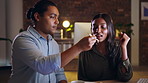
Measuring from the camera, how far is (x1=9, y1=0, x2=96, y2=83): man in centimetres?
102

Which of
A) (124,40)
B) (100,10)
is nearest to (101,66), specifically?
(124,40)

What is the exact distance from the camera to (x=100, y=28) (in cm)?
162

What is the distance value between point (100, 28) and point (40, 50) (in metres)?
0.59

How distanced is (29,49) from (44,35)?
27 cm

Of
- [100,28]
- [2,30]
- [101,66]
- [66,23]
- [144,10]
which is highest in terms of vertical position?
[144,10]

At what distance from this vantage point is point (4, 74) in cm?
218

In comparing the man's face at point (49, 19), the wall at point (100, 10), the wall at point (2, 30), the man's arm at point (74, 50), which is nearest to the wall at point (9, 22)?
the wall at point (2, 30)

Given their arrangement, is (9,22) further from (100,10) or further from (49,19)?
(49,19)

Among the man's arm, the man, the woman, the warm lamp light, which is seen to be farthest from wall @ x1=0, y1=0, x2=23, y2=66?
the man's arm

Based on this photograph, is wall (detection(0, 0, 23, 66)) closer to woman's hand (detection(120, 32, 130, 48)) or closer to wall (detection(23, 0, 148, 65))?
wall (detection(23, 0, 148, 65))

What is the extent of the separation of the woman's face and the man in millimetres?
371

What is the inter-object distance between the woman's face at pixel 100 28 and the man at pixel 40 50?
1.22ft

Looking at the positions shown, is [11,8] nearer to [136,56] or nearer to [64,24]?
[64,24]

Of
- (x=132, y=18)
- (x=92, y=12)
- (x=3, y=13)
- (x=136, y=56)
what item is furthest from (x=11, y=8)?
(x=136, y=56)
